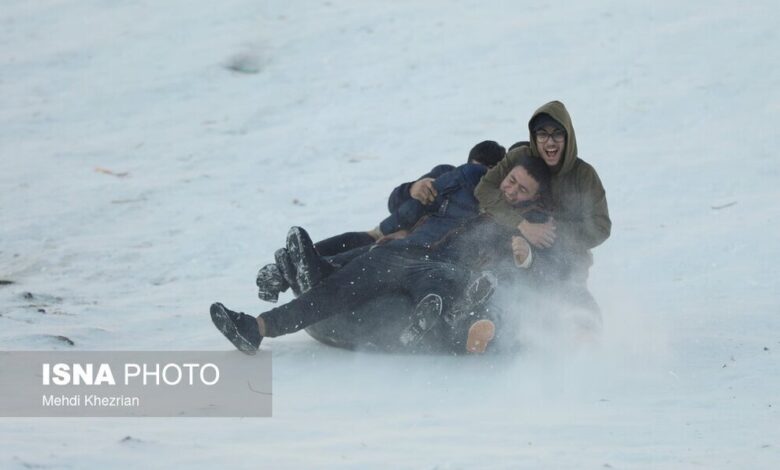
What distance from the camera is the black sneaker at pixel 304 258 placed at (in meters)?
6.02

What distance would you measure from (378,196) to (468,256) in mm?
3558

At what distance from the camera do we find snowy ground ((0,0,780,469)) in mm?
4711

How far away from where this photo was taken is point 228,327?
5895 mm

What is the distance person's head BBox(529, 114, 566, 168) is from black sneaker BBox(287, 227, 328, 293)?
125cm

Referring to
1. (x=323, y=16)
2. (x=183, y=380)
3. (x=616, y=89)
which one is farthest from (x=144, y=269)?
(x=323, y=16)

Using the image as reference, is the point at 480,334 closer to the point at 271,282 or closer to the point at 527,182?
the point at 527,182

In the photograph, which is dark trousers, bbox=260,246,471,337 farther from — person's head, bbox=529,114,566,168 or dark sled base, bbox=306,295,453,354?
person's head, bbox=529,114,566,168

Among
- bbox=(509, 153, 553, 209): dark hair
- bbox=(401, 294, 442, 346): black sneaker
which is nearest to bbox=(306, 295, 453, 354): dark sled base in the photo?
Result: bbox=(401, 294, 442, 346): black sneaker

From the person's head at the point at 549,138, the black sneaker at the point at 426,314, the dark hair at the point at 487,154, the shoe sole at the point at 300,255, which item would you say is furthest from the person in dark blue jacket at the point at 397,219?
the black sneaker at the point at 426,314

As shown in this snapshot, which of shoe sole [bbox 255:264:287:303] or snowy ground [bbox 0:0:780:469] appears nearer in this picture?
snowy ground [bbox 0:0:780:469]

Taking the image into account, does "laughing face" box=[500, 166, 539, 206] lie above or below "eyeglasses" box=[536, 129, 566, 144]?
below

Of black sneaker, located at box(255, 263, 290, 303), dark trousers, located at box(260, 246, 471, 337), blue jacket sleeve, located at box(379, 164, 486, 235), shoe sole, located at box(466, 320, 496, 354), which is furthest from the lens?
blue jacket sleeve, located at box(379, 164, 486, 235)
